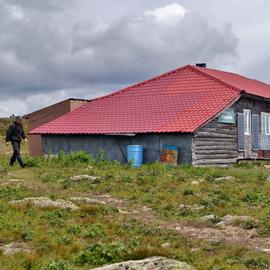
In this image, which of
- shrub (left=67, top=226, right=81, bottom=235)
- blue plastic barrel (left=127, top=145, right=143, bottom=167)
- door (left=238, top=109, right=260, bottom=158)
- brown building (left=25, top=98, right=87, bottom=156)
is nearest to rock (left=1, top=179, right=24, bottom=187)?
shrub (left=67, top=226, right=81, bottom=235)

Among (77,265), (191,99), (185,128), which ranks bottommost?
(77,265)

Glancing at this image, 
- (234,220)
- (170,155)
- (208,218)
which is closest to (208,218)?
(208,218)

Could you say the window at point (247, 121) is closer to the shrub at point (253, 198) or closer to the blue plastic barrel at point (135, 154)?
the blue plastic barrel at point (135, 154)

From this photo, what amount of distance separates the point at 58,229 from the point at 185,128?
14203 millimetres

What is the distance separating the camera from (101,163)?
22.0 metres

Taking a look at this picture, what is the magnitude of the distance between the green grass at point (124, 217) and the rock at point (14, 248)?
0.16 m

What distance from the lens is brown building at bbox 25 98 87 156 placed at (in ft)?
115

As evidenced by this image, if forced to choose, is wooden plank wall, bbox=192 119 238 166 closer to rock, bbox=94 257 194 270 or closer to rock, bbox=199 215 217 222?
rock, bbox=199 215 217 222

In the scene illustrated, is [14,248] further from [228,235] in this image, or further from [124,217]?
A: [228,235]

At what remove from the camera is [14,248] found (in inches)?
306

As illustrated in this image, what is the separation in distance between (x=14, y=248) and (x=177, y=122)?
54.5 feet

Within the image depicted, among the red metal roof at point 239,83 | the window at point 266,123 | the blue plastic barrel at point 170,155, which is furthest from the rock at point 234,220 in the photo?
the window at point 266,123

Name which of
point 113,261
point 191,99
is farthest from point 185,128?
point 113,261

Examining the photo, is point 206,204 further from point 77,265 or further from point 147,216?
point 77,265
